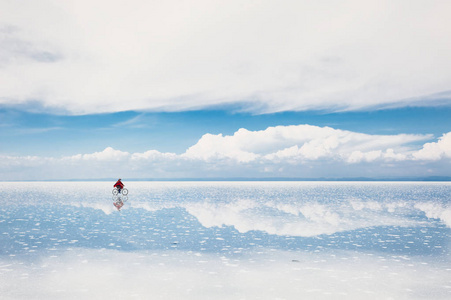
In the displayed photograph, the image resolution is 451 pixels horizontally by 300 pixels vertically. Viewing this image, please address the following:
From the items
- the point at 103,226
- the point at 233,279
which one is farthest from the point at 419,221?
the point at 103,226

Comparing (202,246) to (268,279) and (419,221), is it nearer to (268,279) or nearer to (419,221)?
(268,279)

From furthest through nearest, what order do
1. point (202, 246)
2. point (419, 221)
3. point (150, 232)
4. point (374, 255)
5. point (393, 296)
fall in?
point (419, 221)
point (150, 232)
point (202, 246)
point (374, 255)
point (393, 296)

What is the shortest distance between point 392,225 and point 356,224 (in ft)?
9.89

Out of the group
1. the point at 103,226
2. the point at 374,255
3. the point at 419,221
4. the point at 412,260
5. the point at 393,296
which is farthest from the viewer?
the point at 419,221

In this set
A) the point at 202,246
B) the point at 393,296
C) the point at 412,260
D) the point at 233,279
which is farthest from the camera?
the point at 202,246

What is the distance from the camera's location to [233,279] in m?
14.2

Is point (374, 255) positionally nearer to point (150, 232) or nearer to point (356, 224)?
point (356, 224)

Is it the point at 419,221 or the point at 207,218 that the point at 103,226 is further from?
the point at 419,221

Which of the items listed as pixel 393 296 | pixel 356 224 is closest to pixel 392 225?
pixel 356 224

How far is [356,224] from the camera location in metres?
31.0

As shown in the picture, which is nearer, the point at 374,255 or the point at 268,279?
the point at 268,279

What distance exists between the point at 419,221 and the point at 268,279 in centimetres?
2540

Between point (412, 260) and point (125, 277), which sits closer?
point (125, 277)

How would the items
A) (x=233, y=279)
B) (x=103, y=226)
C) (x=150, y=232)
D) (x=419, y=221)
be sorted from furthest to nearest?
(x=419, y=221) → (x=103, y=226) → (x=150, y=232) → (x=233, y=279)
